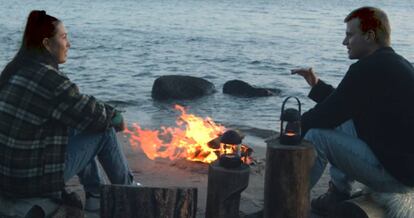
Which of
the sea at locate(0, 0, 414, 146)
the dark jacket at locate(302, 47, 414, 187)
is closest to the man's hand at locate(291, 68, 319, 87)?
the dark jacket at locate(302, 47, 414, 187)

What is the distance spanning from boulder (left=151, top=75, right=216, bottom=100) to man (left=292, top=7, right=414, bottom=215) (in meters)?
11.6

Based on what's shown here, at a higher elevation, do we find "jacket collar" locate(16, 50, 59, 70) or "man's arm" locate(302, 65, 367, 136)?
"jacket collar" locate(16, 50, 59, 70)

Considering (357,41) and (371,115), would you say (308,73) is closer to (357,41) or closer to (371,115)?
(357,41)

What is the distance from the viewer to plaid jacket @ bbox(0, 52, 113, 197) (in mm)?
5270

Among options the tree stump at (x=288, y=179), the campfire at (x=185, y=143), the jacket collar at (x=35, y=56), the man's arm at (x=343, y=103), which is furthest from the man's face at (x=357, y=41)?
the jacket collar at (x=35, y=56)

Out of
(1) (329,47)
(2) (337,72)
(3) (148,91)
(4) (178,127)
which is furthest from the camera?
(1) (329,47)

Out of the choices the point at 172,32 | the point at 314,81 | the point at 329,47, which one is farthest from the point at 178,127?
the point at 172,32

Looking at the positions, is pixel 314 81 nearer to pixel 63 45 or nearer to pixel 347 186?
pixel 347 186

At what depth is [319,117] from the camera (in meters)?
6.04

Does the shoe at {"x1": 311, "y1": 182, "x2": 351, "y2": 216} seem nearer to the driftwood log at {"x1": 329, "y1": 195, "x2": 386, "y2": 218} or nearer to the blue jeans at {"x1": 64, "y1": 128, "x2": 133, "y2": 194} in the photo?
the driftwood log at {"x1": 329, "y1": 195, "x2": 386, "y2": 218}

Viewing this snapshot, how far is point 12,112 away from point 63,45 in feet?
2.50

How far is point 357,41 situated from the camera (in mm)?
6051

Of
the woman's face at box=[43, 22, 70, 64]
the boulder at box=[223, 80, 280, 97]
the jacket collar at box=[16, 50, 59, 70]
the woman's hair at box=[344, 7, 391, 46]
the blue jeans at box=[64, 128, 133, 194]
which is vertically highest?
the woman's hair at box=[344, 7, 391, 46]

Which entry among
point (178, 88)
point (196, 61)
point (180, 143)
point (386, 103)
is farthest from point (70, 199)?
point (196, 61)
